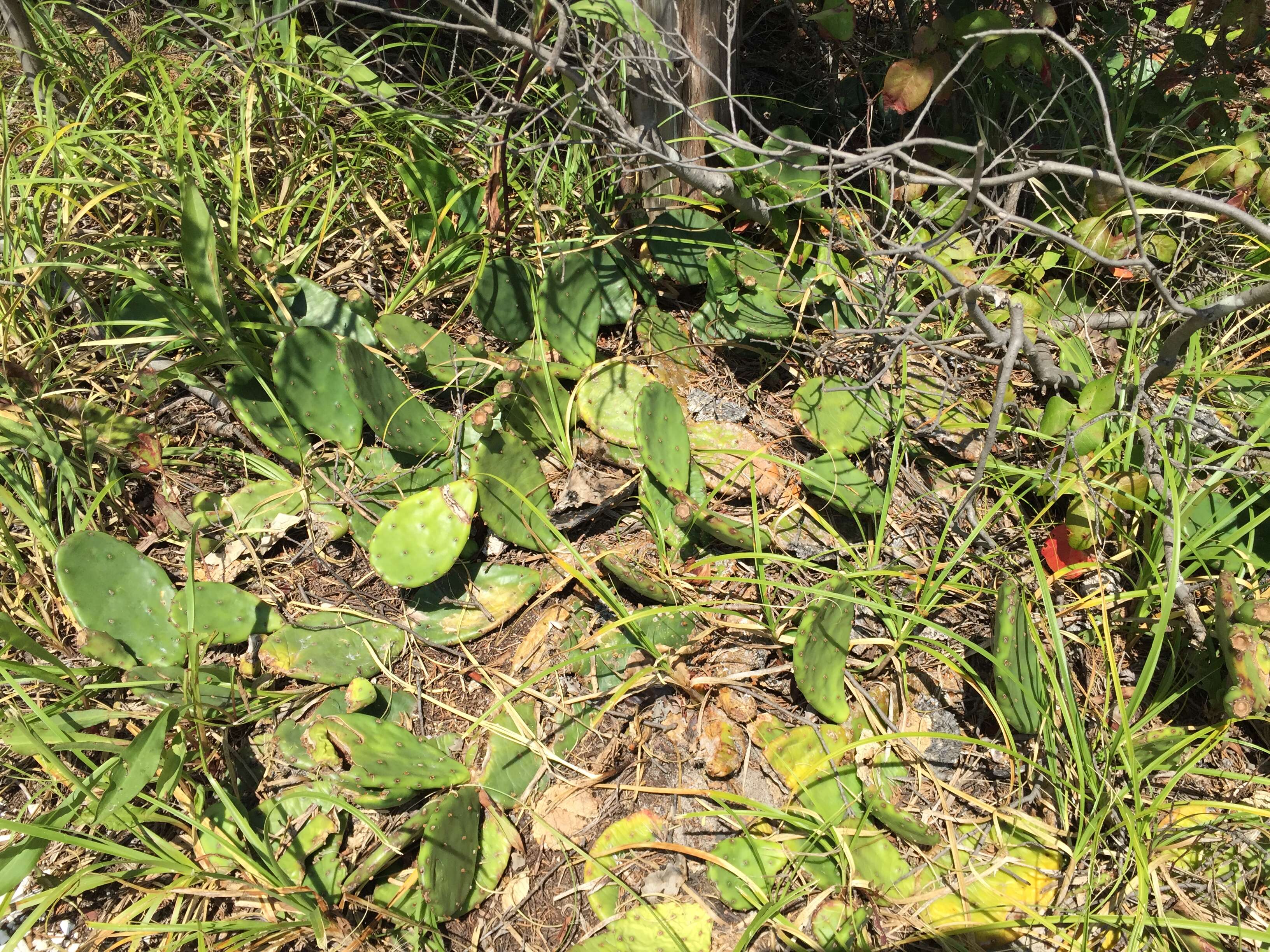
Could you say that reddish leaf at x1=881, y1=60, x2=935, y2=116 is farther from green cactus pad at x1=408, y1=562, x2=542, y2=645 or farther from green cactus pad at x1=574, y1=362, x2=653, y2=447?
green cactus pad at x1=408, y1=562, x2=542, y2=645

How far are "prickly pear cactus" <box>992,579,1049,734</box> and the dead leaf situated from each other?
63 centimetres

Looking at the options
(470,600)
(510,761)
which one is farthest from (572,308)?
(510,761)

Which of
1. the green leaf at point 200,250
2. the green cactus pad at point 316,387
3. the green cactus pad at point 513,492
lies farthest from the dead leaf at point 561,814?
the green leaf at point 200,250

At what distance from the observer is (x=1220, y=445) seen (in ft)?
5.26

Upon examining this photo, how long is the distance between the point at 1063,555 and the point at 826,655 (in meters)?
0.50

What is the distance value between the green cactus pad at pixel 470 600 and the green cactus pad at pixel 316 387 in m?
0.33

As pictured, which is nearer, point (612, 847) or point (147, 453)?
point (612, 847)

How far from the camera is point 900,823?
1.23 m

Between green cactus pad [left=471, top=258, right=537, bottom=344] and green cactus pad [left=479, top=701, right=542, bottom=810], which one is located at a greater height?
green cactus pad [left=471, top=258, right=537, bottom=344]

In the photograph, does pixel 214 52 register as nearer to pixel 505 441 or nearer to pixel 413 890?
pixel 505 441

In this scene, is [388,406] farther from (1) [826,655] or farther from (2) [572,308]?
(1) [826,655]

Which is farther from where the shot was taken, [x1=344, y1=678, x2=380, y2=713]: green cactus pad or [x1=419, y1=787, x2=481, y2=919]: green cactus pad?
[x1=344, y1=678, x2=380, y2=713]: green cactus pad

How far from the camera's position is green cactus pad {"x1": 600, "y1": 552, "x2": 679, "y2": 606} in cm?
140

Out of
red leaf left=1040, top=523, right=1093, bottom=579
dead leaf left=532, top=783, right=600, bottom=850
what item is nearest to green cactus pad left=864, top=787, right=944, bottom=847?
dead leaf left=532, top=783, right=600, bottom=850
